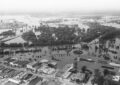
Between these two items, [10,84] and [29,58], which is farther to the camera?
[29,58]

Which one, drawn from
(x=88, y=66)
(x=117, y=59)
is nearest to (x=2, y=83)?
(x=88, y=66)

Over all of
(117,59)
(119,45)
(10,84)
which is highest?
(119,45)

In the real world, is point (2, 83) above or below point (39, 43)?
below

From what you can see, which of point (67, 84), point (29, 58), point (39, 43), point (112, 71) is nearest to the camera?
point (67, 84)

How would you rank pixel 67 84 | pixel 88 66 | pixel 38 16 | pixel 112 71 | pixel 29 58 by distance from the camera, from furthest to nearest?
1. pixel 38 16
2. pixel 29 58
3. pixel 88 66
4. pixel 112 71
5. pixel 67 84

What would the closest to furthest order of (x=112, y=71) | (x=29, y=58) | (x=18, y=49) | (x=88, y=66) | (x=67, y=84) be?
(x=67, y=84) < (x=112, y=71) < (x=88, y=66) < (x=29, y=58) < (x=18, y=49)

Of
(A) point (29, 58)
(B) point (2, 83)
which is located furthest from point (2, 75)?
(A) point (29, 58)

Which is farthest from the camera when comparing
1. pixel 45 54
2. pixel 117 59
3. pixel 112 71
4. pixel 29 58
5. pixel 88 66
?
pixel 45 54

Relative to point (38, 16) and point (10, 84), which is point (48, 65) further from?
point (38, 16)

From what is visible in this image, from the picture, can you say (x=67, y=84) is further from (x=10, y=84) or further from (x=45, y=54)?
(x=45, y=54)
